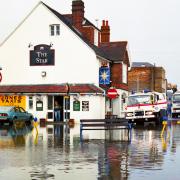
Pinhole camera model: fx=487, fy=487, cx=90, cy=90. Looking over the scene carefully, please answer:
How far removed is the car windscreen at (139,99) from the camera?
37562mm

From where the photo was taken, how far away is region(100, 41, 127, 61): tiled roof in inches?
2000

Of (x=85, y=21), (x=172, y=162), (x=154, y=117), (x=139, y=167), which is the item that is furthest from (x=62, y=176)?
(x=85, y=21)

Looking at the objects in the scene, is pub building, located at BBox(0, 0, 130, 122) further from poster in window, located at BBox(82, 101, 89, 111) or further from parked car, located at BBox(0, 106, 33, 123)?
parked car, located at BBox(0, 106, 33, 123)

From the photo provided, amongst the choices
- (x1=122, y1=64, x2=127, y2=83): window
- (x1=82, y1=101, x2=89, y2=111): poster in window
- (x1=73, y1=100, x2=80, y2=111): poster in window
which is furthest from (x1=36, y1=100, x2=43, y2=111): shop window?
(x1=122, y1=64, x2=127, y2=83): window

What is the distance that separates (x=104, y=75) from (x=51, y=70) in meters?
4.98

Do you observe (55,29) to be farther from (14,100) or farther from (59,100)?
(14,100)

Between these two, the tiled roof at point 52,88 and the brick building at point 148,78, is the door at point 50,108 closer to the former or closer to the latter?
the tiled roof at point 52,88

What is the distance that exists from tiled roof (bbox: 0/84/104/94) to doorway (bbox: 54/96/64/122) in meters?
1.18

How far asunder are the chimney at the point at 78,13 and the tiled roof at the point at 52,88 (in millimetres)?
7955

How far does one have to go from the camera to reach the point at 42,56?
45.8 metres

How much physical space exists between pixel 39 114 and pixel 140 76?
5737 cm

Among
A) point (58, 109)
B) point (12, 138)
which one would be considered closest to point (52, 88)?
point (58, 109)

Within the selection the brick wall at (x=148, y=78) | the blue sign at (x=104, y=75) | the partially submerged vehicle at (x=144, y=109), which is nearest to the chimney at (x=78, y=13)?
the blue sign at (x=104, y=75)

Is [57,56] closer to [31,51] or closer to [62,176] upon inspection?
[31,51]
